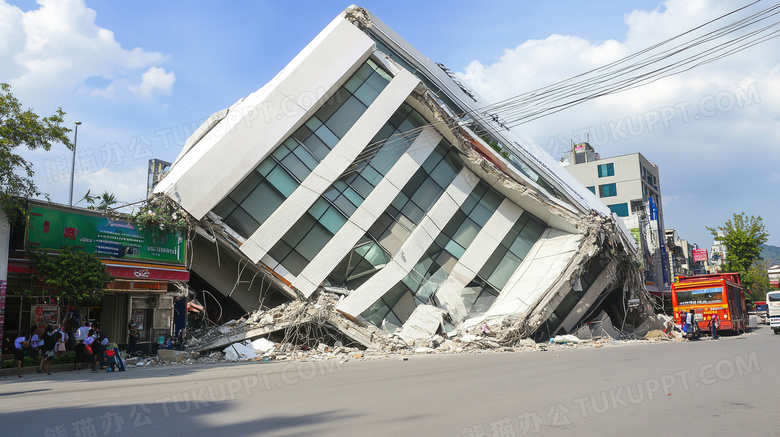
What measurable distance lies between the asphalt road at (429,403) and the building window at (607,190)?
61.7 metres

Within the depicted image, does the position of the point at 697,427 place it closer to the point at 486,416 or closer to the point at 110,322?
the point at 486,416

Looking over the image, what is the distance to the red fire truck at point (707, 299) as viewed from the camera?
2706cm

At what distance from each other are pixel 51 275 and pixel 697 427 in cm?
1781

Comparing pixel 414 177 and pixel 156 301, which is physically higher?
pixel 414 177

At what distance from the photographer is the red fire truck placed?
27062mm

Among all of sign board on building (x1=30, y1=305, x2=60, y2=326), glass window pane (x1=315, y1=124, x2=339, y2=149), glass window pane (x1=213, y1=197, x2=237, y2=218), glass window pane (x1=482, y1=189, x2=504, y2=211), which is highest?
glass window pane (x1=315, y1=124, x2=339, y2=149)

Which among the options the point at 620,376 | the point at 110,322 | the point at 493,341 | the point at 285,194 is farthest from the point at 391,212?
the point at 620,376

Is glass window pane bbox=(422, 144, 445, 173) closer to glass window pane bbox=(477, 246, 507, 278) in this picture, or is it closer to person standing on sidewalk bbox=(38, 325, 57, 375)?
glass window pane bbox=(477, 246, 507, 278)

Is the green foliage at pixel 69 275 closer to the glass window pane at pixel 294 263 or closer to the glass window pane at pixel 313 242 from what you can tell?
the glass window pane at pixel 294 263

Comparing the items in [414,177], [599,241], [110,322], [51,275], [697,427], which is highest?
[414,177]

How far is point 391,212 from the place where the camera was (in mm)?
25406

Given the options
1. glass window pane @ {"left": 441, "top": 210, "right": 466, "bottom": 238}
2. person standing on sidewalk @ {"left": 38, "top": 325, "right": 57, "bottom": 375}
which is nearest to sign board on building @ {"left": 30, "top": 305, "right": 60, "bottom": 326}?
person standing on sidewalk @ {"left": 38, "top": 325, "right": 57, "bottom": 375}

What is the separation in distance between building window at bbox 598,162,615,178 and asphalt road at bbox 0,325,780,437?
62.4 meters

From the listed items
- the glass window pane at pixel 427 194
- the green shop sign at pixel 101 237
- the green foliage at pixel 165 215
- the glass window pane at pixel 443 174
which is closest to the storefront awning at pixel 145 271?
the green shop sign at pixel 101 237
